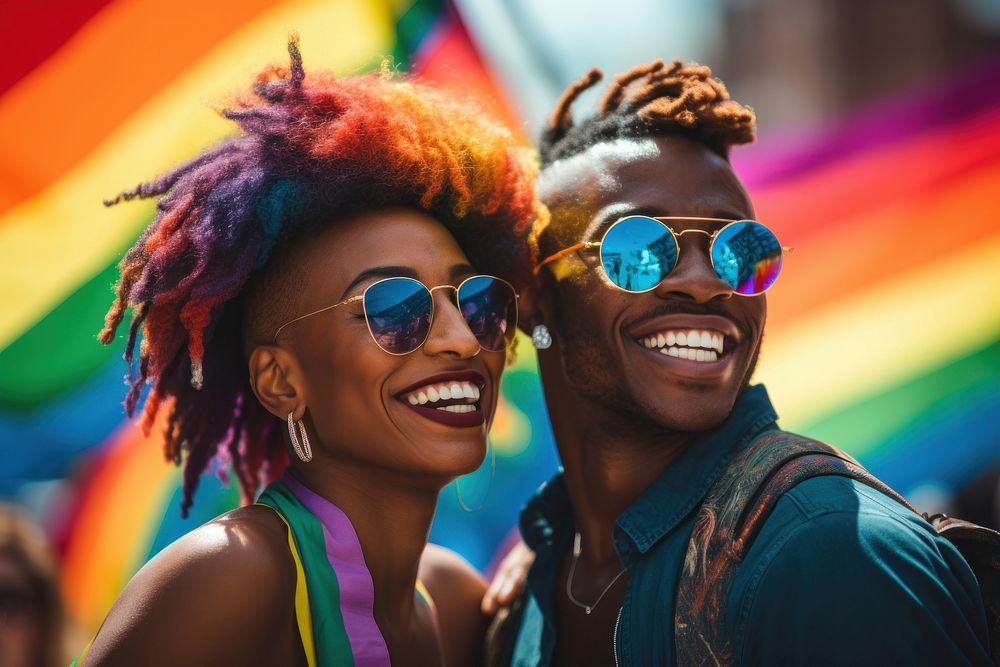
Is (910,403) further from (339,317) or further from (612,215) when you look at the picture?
(339,317)

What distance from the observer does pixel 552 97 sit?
5188 millimetres

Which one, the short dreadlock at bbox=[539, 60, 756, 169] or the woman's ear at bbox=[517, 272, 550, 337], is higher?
the short dreadlock at bbox=[539, 60, 756, 169]

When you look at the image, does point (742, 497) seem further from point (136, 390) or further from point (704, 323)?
point (136, 390)

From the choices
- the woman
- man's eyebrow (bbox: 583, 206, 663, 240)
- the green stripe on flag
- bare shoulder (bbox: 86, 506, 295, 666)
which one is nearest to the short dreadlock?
man's eyebrow (bbox: 583, 206, 663, 240)

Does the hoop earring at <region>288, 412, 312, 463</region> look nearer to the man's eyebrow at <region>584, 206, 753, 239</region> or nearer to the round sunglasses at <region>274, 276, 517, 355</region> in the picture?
the round sunglasses at <region>274, 276, 517, 355</region>

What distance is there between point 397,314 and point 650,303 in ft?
3.06

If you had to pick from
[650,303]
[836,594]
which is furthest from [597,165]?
[836,594]

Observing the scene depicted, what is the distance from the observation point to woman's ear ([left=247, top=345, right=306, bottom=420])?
316 cm

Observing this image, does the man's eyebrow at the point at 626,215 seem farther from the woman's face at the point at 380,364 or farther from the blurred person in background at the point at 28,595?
the blurred person in background at the point at 28,595

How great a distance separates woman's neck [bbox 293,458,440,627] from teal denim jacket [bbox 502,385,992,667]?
2.40 feet

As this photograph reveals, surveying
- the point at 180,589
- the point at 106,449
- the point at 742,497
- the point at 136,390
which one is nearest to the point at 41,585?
the point at 106,449

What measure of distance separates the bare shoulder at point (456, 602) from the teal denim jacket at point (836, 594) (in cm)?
85

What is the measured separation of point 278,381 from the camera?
320 centimetres

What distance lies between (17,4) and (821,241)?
4.10 meters
